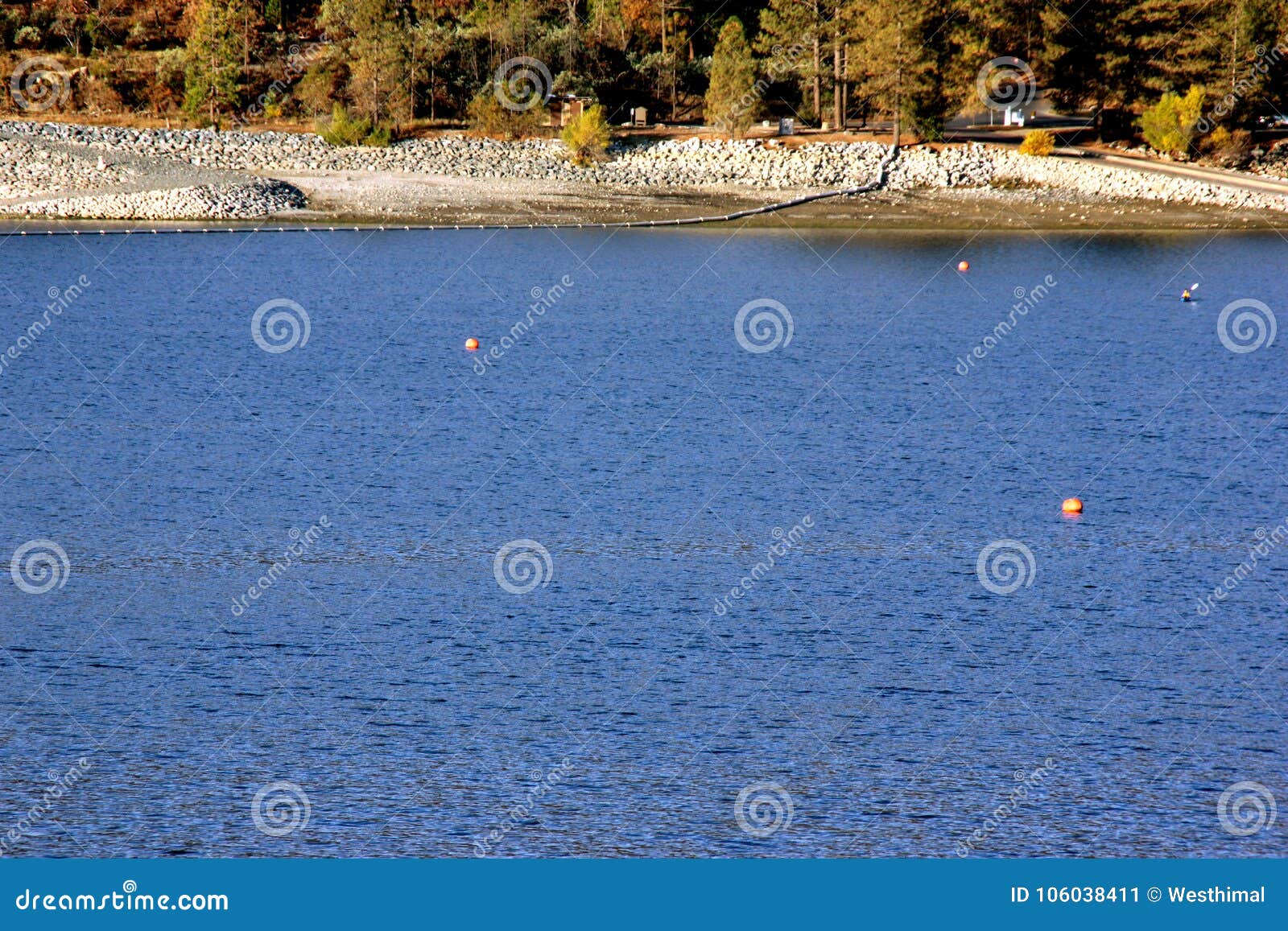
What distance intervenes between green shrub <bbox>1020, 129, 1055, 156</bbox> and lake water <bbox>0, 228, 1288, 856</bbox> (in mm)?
33709

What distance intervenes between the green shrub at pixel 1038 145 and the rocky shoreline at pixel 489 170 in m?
0.59

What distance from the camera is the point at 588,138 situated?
2987 inches

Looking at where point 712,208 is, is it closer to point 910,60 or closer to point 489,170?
point 489,170

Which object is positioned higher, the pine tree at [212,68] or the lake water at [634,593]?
the pine tree at [212,68]

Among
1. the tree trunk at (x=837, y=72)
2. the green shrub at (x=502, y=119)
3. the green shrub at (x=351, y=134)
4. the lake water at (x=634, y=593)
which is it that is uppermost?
the tree trunk at (x=837, y=72)

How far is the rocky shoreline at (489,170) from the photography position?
67438mm

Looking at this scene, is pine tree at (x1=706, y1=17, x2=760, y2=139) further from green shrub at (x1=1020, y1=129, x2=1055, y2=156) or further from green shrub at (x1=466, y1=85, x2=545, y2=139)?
green shrub at (x1=1020, y1=129, x2=1055, y2=156)

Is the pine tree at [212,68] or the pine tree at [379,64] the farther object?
the pine tree at [212,68]

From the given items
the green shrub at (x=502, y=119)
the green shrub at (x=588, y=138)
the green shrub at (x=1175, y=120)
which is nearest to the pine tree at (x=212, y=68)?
the green shrub at (x=502, y=119)

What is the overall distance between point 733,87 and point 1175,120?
75.9 ft

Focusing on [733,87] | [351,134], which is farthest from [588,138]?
[351,134]

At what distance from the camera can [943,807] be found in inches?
585

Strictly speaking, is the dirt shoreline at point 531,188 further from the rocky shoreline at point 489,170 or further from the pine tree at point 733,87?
the pine tree at point 733,87

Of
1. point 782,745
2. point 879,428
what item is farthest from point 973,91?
point 782,745
